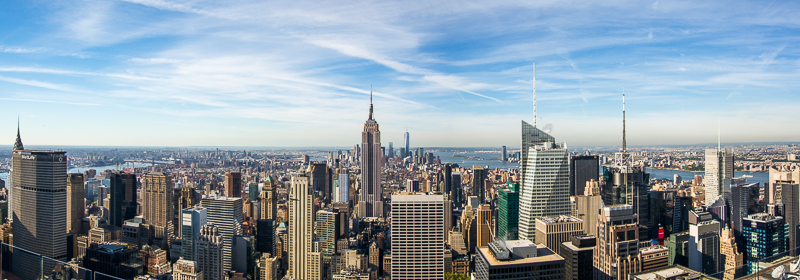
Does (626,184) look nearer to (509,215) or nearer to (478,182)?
(509,215)

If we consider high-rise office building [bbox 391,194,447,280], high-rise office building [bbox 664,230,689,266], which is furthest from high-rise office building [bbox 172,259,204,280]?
high-rise office building [bbox 664,230,689,266]

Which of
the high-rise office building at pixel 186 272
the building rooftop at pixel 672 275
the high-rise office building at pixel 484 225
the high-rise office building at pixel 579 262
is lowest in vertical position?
the high-rise office building at pixel 186 272

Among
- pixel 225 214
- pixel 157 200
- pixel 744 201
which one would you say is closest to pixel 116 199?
pixel 157 200

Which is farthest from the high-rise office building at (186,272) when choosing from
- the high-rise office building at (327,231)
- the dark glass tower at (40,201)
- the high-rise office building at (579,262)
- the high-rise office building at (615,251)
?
the high-rise office building at (615,251)

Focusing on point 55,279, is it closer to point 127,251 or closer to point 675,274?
point 675,274

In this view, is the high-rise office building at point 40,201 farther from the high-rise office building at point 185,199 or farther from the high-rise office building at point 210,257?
the high-rise office building at point 210,257

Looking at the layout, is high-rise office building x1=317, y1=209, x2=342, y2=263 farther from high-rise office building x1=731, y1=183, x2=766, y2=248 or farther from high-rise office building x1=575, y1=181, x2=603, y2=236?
high-rise office building x1=731, y1=183, x2=766, y2=248
